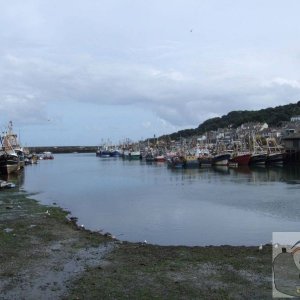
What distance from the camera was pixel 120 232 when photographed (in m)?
21.1

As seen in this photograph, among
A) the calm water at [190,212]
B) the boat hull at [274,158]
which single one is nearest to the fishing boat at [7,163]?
the calm water at [190,212]

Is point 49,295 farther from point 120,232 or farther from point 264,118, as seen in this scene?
point 264,118

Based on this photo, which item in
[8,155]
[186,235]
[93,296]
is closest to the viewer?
[93,296]

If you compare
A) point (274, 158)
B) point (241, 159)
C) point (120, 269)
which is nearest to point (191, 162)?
point (241, 159)

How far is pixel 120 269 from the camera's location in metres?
12.4

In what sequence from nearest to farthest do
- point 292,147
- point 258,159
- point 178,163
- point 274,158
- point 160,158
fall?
point 258,159 → point 274,158 → point 178,163 → point 292,147 → point 160,158

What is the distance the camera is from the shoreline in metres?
10.4

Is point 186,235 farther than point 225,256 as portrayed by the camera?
Yes

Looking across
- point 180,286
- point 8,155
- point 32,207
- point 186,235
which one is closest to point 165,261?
point 180,286

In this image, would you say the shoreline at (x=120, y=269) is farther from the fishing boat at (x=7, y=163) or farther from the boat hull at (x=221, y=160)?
the boat hull at (x=221, y=160)

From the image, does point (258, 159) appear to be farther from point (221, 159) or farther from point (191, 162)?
point (191, 162)

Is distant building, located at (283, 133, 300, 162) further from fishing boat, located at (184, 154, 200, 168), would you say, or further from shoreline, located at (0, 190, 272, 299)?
shoreline, located at (0, 190, 272, 299)

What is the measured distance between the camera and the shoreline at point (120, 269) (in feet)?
34.1

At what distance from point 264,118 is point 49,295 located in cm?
16505
